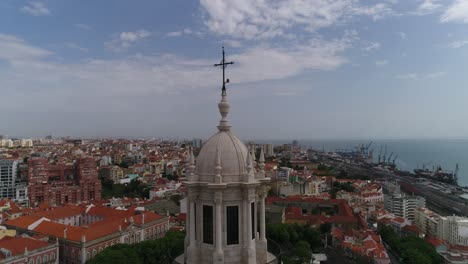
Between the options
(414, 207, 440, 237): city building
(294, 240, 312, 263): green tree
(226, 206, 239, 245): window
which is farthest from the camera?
(414, 207, 440, 237): city building

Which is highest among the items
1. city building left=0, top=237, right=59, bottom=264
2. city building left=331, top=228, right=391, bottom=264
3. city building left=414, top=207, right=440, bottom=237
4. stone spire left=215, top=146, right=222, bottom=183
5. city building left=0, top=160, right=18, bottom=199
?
stone spire left=215, top=146, right=222, bottom=183

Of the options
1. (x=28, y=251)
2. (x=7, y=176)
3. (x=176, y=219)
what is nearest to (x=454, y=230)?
(x=176, y=219)

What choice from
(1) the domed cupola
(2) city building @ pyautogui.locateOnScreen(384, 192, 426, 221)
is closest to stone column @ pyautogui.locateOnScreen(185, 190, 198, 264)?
(1) the domed cupola

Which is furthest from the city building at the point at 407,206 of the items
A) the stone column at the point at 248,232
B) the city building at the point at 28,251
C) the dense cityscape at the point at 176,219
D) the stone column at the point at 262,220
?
the stone column at the point at 248,232

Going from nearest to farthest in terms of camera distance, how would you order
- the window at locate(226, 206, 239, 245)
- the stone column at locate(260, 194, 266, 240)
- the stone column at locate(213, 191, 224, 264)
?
the stone column at locate(213, 191, 224, 264) → the window at locate(226, 206, 239, 245) → the stone column at locate(260, 194, 266, 240)

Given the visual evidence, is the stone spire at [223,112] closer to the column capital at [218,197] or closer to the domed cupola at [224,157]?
the domed cupola at [224,157]

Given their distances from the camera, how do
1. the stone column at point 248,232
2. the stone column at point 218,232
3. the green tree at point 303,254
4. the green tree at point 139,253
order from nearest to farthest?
1. the stone column at point 218,232
2. the stone column at point 248,232
3. the green tree at point 139,253
4. the green tree at point 303,254

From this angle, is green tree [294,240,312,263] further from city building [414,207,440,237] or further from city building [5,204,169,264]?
city building [414,207,440,237]
